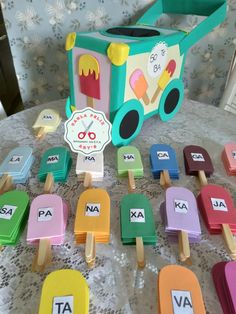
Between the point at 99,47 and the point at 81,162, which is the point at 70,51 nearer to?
the point at 99,47

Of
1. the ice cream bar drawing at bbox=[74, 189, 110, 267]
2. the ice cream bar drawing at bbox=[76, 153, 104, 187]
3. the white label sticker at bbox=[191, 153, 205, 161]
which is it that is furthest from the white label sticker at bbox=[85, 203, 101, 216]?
the white label sticker at bbox=[191, 153, 205, 161]

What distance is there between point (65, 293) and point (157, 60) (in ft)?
2.18

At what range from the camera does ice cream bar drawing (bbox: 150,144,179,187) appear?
2.57 feet

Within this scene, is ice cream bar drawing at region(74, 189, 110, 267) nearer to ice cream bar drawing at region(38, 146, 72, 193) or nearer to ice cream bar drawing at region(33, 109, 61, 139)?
ice cream bar drawing at region(38, 146, 72, 193)

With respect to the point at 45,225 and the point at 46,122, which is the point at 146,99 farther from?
the point at 45,225

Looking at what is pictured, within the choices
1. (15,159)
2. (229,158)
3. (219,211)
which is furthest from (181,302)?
(15,159)

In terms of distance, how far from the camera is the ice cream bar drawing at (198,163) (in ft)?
2.61

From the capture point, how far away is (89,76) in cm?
83

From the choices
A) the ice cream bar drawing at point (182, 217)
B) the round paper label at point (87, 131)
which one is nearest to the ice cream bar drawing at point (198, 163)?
the ice cream bar drawing at point (182, 217)

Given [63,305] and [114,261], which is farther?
[114,261]

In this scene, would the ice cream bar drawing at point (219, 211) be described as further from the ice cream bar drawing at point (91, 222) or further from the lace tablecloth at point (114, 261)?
the ice cream bar drawing at point (91, 222)

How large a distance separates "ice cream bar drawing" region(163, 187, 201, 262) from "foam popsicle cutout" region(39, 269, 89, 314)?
211 millimetres

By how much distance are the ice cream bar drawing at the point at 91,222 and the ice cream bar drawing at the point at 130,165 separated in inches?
4.6

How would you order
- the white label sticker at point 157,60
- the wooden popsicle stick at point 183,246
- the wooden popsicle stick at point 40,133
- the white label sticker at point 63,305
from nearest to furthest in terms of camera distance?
1. the white label sticker at point 63,305
2. the wooden popsicle stick at point 183,246
3. the white label sticker at point 157,60
4. the wooden popsicle stick at point 40,133
